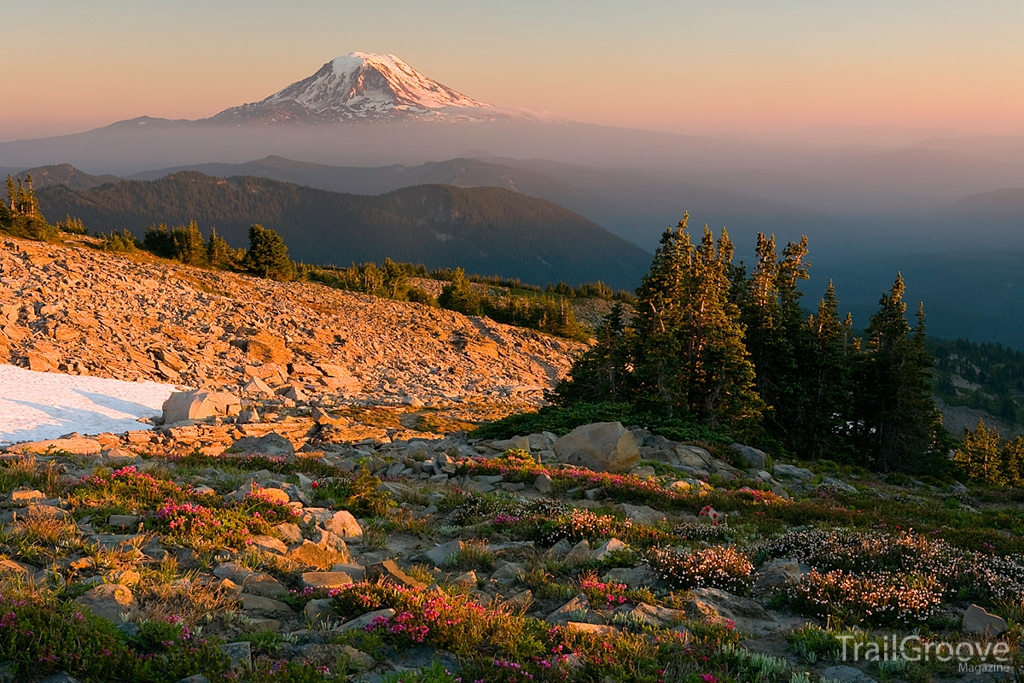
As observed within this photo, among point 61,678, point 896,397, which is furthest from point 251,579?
point 896,397

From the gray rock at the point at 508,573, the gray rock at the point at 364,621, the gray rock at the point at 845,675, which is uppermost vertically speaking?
the gray rock at the point at 364,621

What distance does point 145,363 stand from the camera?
29891 mm

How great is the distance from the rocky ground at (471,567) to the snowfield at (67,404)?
2362mm

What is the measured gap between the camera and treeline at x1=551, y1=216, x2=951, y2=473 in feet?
95.3

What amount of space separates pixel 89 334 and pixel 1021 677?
3642 cm

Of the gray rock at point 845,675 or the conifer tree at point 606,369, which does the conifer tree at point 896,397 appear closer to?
the conifer tree at point 606,369

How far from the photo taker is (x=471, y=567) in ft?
30.5

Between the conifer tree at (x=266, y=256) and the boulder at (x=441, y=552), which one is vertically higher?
the conifer tree at (x=266, y=256)

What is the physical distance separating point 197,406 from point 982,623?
2331 centimetres

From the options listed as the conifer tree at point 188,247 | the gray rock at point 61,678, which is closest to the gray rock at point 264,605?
the gray rock at point 61,678

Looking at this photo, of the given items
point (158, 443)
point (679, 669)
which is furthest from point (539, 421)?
point (679, 669)

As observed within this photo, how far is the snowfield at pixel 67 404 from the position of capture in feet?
66.6

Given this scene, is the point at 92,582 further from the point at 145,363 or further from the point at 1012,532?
the point at 145,363

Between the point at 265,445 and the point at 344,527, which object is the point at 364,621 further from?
the point at 265,445
